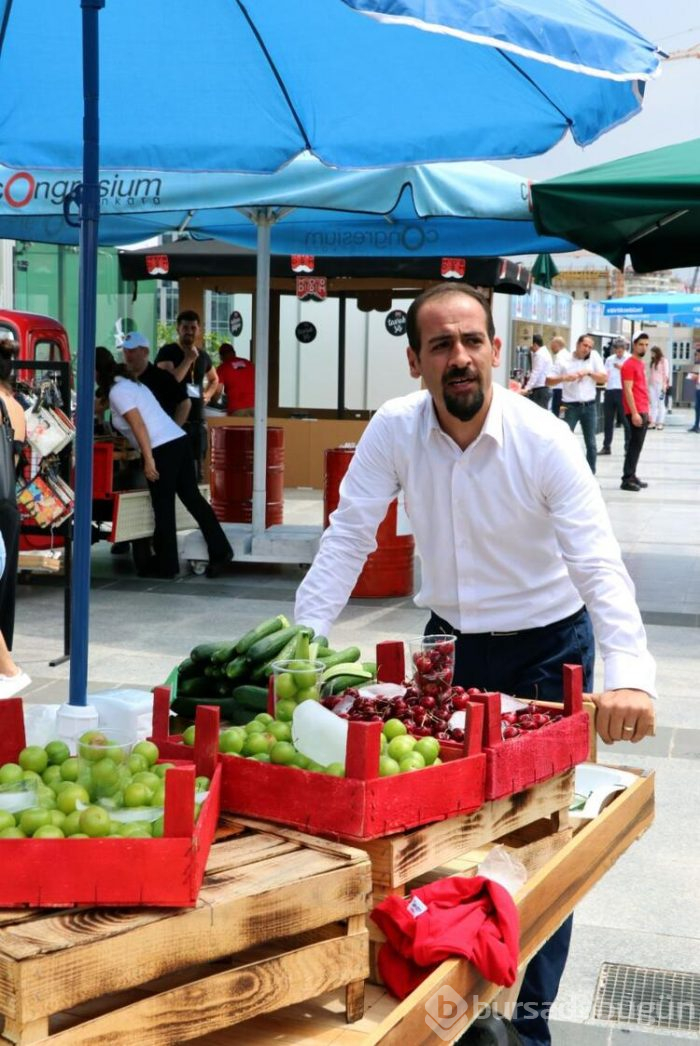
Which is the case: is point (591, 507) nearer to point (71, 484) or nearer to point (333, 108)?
point (333, 108)

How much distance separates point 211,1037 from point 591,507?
1.70 meters

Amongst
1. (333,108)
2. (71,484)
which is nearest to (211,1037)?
(333,108)

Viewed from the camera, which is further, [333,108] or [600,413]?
[600,413]

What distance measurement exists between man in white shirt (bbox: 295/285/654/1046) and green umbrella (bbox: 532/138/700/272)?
4494mm

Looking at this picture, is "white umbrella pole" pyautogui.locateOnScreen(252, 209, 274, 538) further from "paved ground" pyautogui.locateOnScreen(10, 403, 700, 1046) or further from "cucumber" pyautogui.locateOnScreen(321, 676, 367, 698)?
"cucumber" pyautogui.locateOnScreen(321, 676, 367, 698)

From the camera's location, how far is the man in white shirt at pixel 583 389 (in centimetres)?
1945

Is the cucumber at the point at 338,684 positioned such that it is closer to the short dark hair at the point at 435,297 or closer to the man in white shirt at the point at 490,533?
the man in white shirt at the point at 490,533

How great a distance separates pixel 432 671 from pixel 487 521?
684mm

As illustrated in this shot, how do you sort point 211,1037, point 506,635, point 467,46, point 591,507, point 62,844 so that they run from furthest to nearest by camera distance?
point 467,46 → point 506,635 → point 591,507 → point 211,1037 → point 62,844

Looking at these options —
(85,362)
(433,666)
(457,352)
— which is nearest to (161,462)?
(85,362)

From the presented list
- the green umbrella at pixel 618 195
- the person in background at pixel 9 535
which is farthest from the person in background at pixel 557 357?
the person in background at pixel 9 535

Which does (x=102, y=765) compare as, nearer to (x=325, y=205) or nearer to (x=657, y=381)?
(x=325, y=205)

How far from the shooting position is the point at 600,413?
1314 inches

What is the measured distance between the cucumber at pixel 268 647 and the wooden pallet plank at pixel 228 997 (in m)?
1.09
